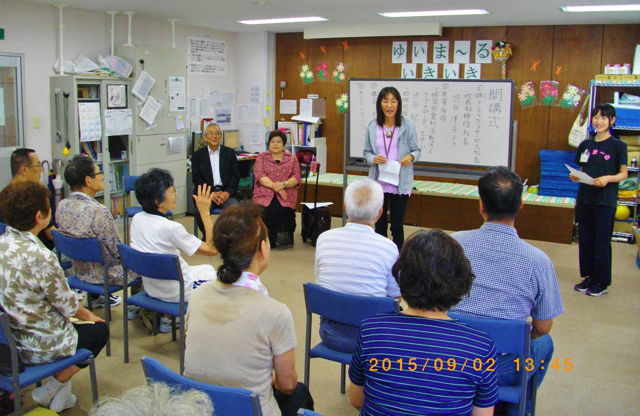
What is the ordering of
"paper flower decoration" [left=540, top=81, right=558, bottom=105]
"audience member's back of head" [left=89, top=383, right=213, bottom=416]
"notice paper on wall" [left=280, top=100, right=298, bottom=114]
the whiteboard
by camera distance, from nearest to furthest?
1. "audience member's back of head" [left=89, top=383, right=213, bottom=416]
2. the whiteboard
3. "paper flower decoration" [left=540, top=81, right=558, bottom=105]
4. "notice paper on wall" [left=280, top=100, right=298, bottom=114]

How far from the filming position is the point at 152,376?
1.61 m

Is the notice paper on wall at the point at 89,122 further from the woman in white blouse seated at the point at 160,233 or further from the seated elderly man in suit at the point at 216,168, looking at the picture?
the woman in white blouse seated at the point at 160,233

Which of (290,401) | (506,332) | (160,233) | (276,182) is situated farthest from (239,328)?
(276,182)

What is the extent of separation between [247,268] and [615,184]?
3382 mm

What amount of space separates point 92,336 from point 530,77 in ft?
19.2

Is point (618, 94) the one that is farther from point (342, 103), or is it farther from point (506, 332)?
point (506, 332)

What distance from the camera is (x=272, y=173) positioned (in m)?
5.56

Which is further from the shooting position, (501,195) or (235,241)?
(501,195)

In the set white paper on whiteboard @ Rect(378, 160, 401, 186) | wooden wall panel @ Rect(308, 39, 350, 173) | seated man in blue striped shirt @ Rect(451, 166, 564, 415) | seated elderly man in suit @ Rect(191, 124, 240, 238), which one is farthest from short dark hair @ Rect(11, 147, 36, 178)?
wooden wall panel @ Rect(308, 39, 350, 173)

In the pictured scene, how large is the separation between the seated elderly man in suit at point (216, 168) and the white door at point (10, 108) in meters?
1.76

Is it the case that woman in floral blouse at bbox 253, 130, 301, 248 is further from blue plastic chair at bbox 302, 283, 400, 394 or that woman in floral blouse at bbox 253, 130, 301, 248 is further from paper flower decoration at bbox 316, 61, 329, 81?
blue plastic chair at bbox 302, 283, 400, 394

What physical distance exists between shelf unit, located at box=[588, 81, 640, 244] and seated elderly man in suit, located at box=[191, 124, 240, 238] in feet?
12.6

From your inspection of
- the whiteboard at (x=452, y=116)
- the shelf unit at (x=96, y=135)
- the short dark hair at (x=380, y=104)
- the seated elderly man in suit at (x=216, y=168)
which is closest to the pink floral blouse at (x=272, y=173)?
the seated elderly man in suit at (x=216, y=168)

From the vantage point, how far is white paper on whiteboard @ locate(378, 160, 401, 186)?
4.54m
